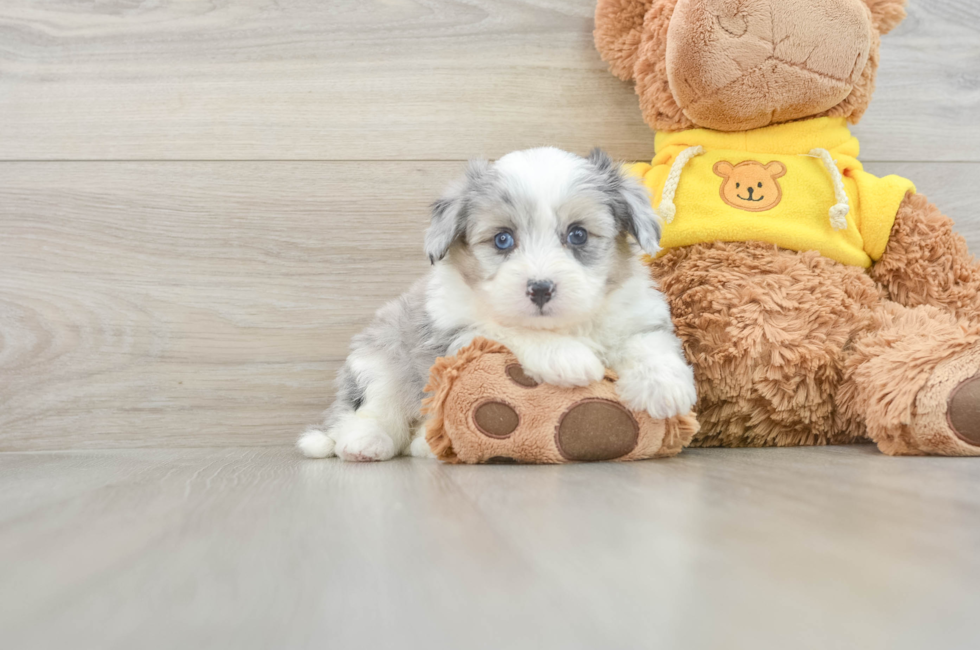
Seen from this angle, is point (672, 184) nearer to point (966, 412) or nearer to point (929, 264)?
point (929, 264)

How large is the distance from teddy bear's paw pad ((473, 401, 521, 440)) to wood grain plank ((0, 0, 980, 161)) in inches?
36.6

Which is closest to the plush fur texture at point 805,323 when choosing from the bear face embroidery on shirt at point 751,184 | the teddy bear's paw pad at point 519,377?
the bear face embroidery on shirt at point 751,184

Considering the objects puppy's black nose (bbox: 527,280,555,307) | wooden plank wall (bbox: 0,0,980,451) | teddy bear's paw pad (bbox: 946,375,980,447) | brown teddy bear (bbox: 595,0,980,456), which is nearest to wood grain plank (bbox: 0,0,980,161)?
wooden plank wall (bbox: 0,0,980,451)

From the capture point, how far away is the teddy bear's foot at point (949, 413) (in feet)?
4.15

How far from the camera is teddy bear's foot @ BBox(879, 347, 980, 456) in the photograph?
4.15 feet

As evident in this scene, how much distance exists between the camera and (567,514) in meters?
0.82

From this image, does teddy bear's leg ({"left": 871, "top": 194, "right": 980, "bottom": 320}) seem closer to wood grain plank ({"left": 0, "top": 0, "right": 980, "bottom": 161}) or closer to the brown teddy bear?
the brown teddy bear

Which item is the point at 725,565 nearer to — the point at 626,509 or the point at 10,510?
the point at 626,509

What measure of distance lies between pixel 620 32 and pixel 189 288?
4.44 feet

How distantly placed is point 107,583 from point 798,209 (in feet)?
5.20

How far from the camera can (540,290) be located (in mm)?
1341

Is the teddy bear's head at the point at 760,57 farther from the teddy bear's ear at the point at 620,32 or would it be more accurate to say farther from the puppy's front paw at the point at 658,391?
the puppy's front paw at the point at 658,391

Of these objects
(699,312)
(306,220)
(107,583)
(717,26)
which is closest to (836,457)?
(699,312)

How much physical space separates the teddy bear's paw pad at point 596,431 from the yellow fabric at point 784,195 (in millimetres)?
556
